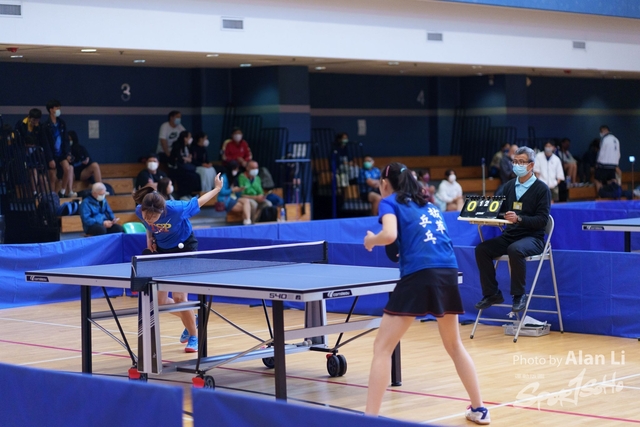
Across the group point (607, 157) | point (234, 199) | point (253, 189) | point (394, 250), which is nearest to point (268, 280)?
point (394, 250)

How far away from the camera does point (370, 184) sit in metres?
19.6

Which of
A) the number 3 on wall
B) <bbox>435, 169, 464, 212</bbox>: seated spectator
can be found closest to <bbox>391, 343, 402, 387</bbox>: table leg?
<bbox>435, 169, 464, 212</bbox>: seated spectator

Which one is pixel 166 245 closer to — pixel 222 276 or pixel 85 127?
pixel 222 276

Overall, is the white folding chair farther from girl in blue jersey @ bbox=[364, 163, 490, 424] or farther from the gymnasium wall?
the gymnasium wall

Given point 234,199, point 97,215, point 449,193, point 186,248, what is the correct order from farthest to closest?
1. point 449,193
2. point 234,199
3. point 97,215
4. point 186,248

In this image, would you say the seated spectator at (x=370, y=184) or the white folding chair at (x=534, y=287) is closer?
the white folding chair at (x=534, y=287)

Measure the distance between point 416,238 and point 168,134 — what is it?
13217 millimetres

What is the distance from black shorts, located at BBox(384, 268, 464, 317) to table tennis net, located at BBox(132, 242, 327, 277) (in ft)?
6.20

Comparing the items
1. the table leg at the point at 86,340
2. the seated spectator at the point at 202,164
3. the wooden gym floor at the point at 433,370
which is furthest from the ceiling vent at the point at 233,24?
the table leg at the point at 86,340

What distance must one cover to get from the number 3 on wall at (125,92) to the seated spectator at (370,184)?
4.77 meters

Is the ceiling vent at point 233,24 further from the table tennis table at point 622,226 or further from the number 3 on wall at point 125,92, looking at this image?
the table tennis table at point 622,226

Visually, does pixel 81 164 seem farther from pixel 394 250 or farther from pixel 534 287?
pixel 394 250

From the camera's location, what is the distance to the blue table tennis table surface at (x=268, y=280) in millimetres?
6371

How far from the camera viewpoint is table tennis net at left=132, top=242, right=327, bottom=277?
7.28m
